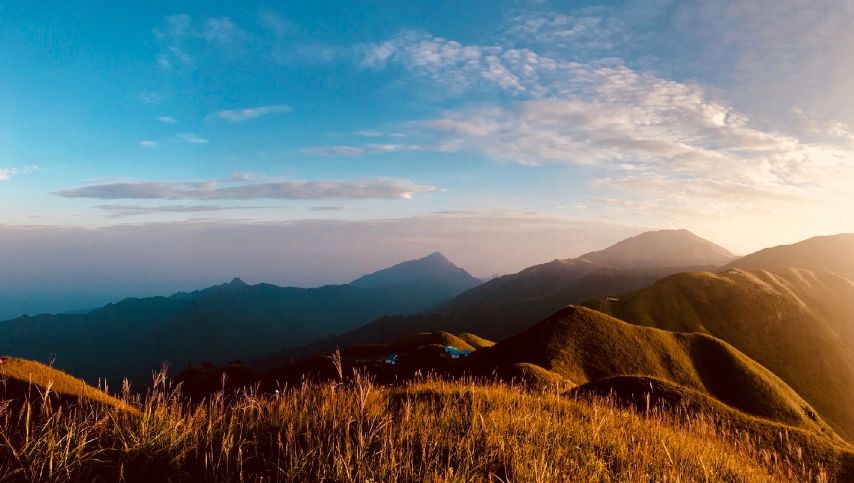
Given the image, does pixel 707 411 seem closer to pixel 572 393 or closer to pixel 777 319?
pixel 572 393

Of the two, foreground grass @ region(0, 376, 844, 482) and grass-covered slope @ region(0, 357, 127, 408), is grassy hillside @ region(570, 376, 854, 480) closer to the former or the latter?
foreground grass @ region(0, 376, 844, 482)

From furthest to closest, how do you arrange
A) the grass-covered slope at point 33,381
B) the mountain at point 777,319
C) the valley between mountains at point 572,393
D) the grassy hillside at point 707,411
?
1. the mountain at point 777,319
2. the grass-covered slope at point 33,381
3. the grassy hillside at point 707,411
4. the valley between mountains at point 572,393

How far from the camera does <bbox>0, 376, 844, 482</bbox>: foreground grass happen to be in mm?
5422

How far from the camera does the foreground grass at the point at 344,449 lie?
17.8ft

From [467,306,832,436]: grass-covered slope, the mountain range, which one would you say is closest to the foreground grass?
[467,306,832,436]: grass-covered slope

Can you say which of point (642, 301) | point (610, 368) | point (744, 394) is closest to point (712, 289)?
point (642, 301)

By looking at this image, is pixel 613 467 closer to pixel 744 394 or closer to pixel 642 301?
pixel 744 394

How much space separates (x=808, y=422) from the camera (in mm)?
58219

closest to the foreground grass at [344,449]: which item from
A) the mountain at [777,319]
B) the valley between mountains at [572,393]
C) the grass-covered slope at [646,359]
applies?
the valley between mountains at [572,393]

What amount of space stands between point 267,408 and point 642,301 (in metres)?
133

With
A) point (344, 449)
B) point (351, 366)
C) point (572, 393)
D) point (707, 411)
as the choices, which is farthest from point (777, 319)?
point (344, 449)

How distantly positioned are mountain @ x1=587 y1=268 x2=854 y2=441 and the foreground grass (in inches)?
4187

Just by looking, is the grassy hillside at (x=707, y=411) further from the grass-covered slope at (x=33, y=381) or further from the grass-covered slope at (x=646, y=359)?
the grass-covered slope at (x=646, y=359)

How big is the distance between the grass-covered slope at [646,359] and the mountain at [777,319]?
3291 cm
